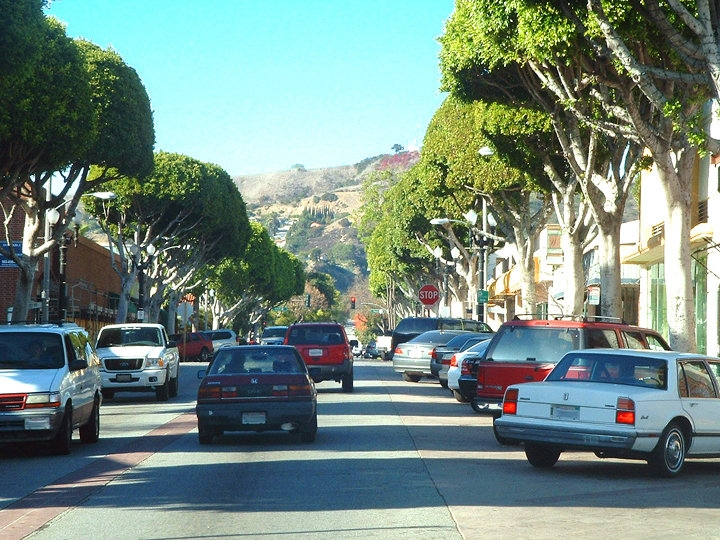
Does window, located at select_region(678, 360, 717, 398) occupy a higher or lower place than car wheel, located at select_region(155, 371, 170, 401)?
higher

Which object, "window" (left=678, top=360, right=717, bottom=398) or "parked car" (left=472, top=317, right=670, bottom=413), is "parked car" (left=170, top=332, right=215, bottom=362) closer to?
"parked car" (left=472, top=317, right=670, bottom=413)

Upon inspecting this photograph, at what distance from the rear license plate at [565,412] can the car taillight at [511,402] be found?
610 millimetres

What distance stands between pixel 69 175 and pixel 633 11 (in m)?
22.4

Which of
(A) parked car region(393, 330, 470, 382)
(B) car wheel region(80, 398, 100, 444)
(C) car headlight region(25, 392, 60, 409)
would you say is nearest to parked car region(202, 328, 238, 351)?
(A) parked car region(393, 330, 470, 382)

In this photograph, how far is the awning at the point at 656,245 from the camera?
28766 millimetres

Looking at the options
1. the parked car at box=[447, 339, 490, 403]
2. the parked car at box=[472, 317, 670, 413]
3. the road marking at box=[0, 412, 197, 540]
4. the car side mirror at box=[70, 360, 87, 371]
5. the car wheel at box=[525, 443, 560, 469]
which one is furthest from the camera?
the parked car at box=[447, 339, 490, 403]

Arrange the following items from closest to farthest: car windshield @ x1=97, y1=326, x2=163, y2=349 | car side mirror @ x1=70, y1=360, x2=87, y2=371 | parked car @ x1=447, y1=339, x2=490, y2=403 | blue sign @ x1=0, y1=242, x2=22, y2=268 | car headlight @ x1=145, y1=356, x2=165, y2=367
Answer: car side mirror @ x1=70, y1=360, x2=87, y2=371 < parked car @ x1=447, y1=339, x2=490, y2=403 < car headlight @ x1=145, y1=356, x2=165, y2=367 < car windshield @ x1=97, y1=326, x2=163, y2=349 < blue sign @ x1=0, y1=242, x2=22, y2=268

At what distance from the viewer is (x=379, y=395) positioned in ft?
94.1

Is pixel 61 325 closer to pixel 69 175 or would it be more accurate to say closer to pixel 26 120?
pixel 26 120

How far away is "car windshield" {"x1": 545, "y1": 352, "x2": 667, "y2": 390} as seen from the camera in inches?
538

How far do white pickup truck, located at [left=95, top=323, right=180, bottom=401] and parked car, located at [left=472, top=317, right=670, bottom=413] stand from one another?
417 inches

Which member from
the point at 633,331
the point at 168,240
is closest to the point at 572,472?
the point at 633,331

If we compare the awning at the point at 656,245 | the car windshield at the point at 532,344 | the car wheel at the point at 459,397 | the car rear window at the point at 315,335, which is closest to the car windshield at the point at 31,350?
the car windshield at the point at 532,344

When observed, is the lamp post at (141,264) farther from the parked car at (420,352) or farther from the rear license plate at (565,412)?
the rear license plate at (565,412)
